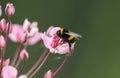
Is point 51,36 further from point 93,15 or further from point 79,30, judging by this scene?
point 93,15

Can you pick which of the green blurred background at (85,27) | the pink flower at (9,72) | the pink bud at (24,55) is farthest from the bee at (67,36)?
the green blurred background at (85,27)

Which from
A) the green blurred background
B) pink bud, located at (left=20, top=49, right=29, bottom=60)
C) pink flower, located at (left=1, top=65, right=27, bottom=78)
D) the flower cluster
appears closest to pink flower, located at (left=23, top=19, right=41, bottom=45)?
the flower cluster

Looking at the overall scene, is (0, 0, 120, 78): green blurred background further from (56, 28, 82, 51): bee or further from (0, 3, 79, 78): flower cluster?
(56, 28, 82, 51): bee

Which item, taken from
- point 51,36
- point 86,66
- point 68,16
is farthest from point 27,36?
point 68,16

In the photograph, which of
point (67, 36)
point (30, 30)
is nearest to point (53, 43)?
point (67, 36)

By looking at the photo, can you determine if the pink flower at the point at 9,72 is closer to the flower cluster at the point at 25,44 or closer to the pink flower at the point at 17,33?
the flower cluster at the point at 25,44

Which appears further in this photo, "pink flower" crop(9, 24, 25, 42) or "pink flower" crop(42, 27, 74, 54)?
"pink flower" crop(9, 24, 25, 42)

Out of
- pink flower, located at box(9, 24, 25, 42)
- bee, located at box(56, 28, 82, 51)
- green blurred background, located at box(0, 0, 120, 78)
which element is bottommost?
green blurred background, located at box(0, 0, 120, 78)
